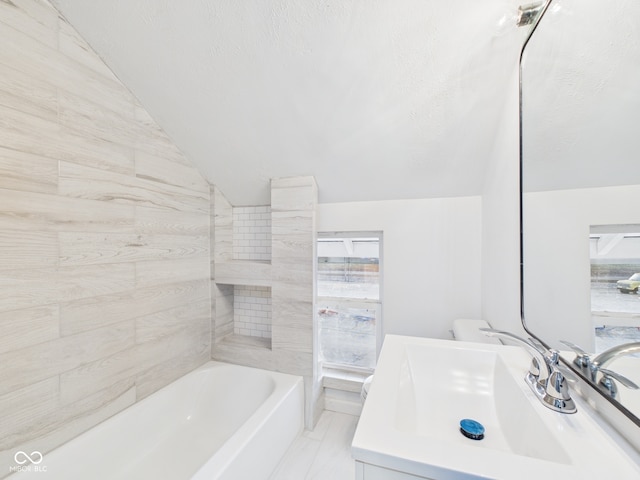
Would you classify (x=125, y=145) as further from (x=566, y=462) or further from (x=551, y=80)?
(x=566, y=462)

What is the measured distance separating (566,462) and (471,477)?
223mm

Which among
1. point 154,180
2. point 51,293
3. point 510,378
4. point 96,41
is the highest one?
point 96,41

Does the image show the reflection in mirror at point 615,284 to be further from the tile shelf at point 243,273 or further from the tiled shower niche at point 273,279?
the tile shelf at point 243,273

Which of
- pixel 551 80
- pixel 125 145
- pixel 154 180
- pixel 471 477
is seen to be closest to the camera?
pixel 471 477

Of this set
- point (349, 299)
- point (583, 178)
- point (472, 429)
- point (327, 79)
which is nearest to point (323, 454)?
point (349, 299)

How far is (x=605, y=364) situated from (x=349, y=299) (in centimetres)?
178

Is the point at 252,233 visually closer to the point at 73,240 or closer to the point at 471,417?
the point at 73,240

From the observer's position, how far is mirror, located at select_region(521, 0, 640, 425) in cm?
62

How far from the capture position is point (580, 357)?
0.77 m

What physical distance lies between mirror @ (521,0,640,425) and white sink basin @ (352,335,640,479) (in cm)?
13

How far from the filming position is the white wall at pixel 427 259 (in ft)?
6.46

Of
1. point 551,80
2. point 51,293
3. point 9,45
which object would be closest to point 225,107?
point 9,45

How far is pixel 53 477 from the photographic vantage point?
1238mm

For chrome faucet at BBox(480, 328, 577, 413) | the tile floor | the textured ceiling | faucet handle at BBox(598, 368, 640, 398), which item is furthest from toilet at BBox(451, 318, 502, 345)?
the tile floor
